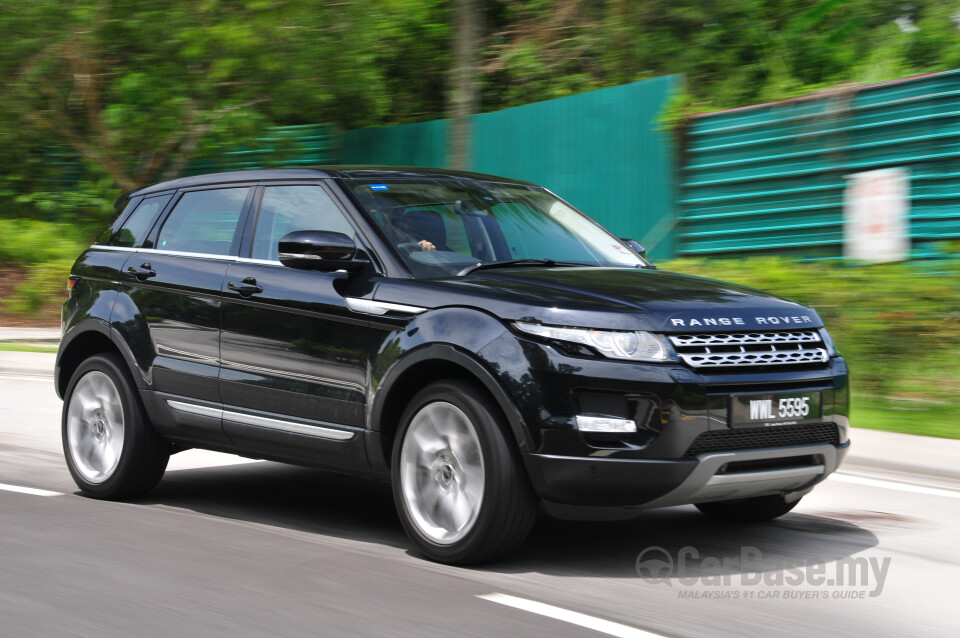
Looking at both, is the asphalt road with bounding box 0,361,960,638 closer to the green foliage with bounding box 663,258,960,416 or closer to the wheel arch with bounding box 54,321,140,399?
the wheel arch with bounding box 54,321,140,399

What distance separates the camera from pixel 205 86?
55.9 feet

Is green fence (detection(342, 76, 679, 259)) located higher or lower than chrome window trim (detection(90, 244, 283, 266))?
higher

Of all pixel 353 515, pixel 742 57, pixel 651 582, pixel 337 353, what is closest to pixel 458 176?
pixel 337 353

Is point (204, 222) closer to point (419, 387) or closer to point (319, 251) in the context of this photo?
point (319, 251)

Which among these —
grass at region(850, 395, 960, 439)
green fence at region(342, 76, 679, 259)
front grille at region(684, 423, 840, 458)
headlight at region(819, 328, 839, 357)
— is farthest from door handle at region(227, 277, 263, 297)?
green fence at region(342, 76, 679, 259)

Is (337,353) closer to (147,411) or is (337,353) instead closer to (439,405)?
(439,405)

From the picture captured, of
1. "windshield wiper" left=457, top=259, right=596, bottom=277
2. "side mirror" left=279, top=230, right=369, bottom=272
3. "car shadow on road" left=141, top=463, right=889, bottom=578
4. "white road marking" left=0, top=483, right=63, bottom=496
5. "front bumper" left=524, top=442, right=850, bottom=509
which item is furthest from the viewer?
"white road marking" left=0, top=483, right=63, bottom=496

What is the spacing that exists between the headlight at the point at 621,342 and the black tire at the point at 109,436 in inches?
119

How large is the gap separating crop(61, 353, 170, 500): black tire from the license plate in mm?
3515

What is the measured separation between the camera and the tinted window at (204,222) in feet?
22.1

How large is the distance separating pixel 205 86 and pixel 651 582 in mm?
13408

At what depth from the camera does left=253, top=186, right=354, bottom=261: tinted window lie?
623cm

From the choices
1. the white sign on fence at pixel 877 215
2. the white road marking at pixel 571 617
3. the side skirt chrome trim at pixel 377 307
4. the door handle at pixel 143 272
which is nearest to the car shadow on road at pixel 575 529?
the white road marking at pixel 571 617

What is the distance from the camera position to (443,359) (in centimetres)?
535
